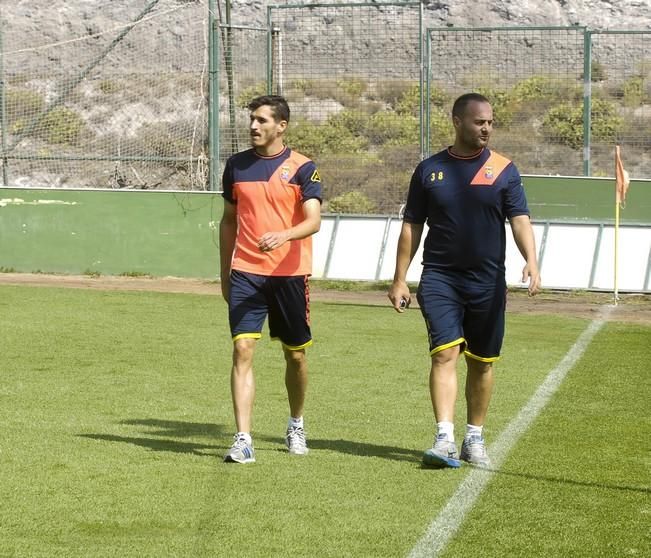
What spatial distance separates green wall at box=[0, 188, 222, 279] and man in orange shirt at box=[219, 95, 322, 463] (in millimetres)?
13411

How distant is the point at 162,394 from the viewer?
1002 centimetres

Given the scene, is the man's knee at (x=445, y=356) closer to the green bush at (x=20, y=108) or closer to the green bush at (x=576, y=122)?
the green bush at (x=576, y=122)

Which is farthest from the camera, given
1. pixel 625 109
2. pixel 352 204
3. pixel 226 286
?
pixel 625 109

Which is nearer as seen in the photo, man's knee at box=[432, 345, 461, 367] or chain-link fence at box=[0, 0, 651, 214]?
man's knee at box=[432, 345, 461, 367]

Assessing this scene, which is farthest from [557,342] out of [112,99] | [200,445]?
[112,99]

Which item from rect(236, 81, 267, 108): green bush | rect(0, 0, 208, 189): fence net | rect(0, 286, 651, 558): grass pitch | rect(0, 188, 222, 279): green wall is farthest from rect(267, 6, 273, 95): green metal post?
rect(0, 286, 651, 558): grass pitch

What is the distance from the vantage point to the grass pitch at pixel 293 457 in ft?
18.9

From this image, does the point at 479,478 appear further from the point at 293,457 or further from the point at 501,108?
the point at 501,108

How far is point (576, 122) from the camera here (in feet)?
76.5

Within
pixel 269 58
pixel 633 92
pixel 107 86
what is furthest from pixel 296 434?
pixel 107 86

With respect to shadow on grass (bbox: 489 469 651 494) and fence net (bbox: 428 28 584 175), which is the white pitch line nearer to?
shadow on grass (bbox: 489 469 651 494)

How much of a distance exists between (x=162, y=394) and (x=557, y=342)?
524cm

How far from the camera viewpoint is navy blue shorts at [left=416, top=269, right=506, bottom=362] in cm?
740

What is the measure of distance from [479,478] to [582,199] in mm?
14017
